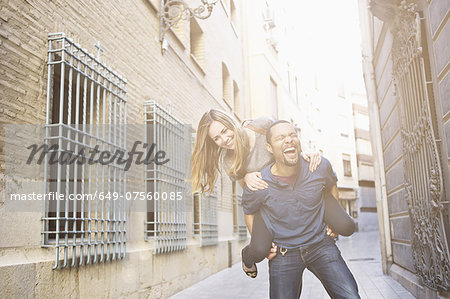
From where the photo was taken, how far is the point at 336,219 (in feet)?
11.7

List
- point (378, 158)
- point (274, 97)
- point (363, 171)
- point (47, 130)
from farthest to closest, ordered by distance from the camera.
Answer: point (363, 171) → point (274, 97) → point (378, 158) → point (47, 130)

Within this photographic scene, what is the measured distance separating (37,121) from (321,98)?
10.4 meters

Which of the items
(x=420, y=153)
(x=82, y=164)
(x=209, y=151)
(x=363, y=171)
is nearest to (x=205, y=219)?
(x=82, y=164)

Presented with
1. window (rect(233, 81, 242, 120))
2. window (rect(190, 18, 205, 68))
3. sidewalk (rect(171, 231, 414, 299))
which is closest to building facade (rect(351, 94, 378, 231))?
window (rect(233, 81, 242, 120))

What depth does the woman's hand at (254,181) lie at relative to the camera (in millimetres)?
3646

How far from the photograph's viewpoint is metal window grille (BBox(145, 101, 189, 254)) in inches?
262

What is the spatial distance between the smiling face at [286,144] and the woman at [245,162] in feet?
0.39

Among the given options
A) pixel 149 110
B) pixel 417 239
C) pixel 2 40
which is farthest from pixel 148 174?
pixel 417 239

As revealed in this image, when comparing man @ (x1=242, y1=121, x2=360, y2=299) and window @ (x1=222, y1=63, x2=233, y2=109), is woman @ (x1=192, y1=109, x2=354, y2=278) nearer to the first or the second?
man @ (x1=242, y1=121, x2=360, y2=299)

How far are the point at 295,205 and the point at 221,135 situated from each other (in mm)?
845

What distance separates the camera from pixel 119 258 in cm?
550

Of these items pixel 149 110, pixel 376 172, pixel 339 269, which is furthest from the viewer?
pixel 376 172

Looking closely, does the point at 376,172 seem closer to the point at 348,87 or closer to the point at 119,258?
the point at 119,258

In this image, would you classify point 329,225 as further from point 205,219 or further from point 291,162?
point 205,219
